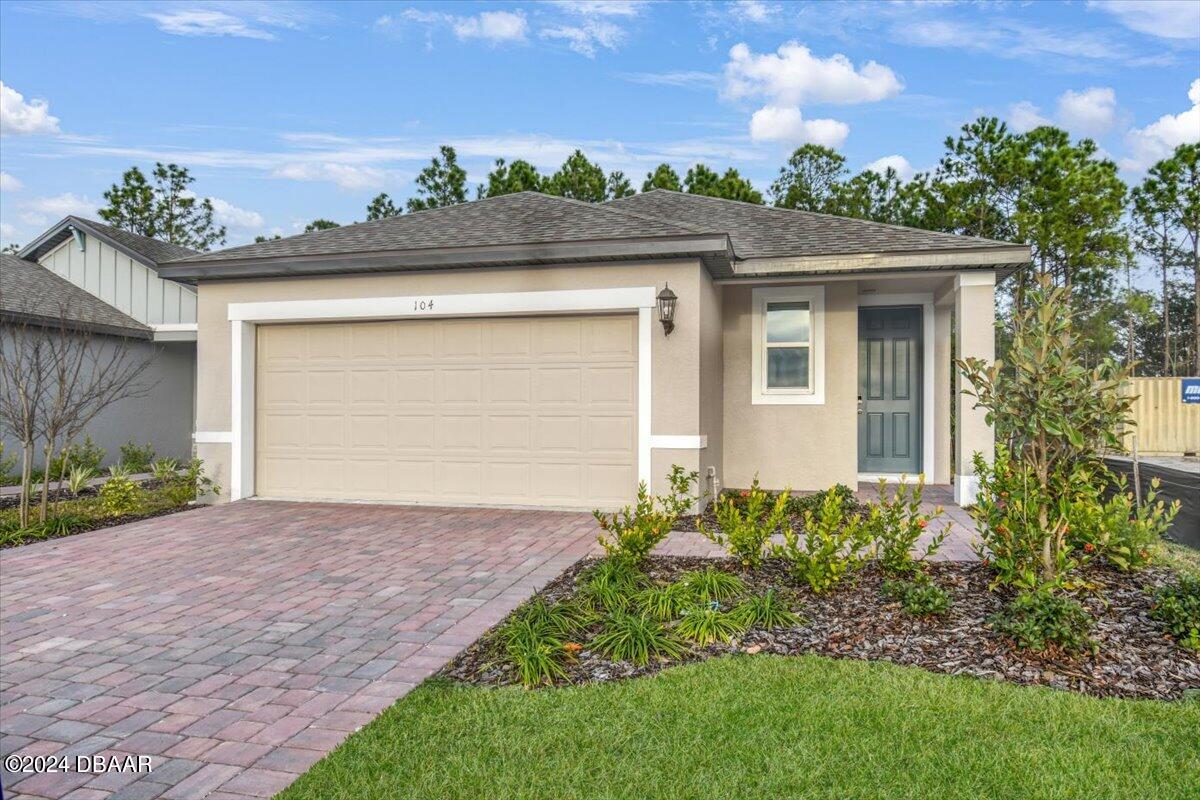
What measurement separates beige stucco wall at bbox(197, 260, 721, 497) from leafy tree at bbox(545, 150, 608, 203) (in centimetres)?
1164

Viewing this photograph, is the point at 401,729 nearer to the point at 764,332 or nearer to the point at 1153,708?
the point at 1153,708

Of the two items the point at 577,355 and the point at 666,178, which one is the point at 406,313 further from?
the point at 666,178

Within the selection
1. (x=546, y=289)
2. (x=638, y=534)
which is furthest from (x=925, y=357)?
(x=638, y=534)

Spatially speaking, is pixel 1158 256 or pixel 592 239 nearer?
pixel 592 239

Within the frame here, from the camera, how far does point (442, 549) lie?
6559 millimetres

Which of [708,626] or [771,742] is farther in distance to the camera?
[708,626]

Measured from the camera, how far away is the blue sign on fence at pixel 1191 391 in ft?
59.8

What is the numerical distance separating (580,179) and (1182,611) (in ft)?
58.8

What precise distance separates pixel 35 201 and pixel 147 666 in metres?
22.9

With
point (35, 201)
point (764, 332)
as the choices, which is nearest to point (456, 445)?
point (764, 332)

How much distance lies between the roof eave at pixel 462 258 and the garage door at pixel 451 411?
0.74m

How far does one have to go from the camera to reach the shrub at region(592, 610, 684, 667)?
12.5 feet

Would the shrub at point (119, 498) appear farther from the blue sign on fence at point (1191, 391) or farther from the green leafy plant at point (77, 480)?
the blue sign on fence at point (1191, 391)

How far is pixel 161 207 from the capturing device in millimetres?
29188
